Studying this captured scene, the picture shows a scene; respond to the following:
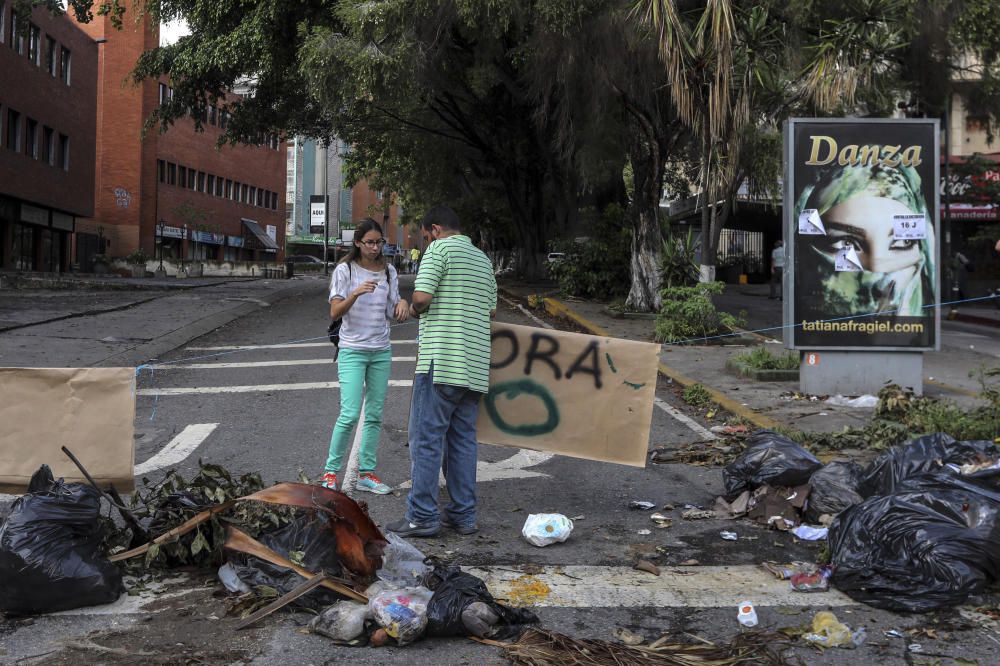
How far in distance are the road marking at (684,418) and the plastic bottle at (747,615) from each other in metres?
4.21

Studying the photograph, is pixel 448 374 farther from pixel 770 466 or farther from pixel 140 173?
pixel 140 173

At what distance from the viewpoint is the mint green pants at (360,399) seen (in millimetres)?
6004

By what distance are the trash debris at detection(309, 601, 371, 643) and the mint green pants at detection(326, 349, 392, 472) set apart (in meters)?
2.17

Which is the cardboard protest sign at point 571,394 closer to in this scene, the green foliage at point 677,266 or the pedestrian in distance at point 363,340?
the pedestrian in distance at point 363,340

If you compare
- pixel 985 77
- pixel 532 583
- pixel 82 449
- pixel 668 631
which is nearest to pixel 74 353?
pixel 82 449

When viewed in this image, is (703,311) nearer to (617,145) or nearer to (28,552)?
(617,145)

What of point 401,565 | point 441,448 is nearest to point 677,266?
point 441,448

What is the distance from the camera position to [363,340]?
6.07m

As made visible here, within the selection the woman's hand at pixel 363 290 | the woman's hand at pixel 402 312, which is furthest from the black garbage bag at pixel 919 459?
the woman's hand at pixel 363 290

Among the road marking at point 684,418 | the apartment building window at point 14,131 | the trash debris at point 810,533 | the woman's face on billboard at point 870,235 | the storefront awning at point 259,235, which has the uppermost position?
the apartment building window at point 14,131

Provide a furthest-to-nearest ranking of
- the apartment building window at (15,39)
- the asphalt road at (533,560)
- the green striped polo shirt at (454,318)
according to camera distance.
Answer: the apartment building window at (15,39), the green striped polo shirt at (454,318), the asphalt road at (533,560)

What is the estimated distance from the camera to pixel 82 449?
16.4 feet

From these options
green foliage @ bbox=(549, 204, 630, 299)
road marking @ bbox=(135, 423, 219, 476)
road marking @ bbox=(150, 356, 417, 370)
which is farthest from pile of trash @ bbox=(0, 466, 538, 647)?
green foliage @ bbox=(549, 204, 630, 299)

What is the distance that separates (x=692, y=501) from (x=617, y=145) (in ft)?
45.9
